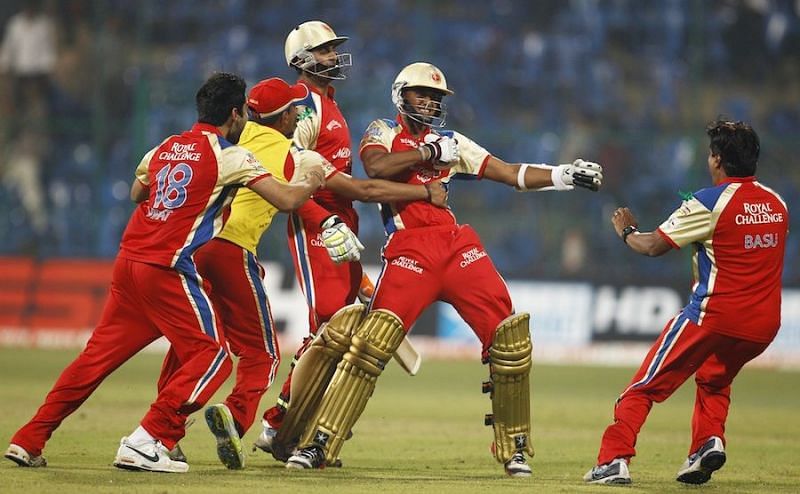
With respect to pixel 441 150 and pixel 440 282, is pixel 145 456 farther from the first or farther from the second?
pixel 441 150

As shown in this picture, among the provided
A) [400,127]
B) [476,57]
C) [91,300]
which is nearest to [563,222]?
[476,57]

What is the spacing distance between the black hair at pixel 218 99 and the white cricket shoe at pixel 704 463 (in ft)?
10.9

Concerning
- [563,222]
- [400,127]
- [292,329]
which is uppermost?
[400,127]

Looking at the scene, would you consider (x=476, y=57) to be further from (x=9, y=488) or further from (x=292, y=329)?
(x=9, y=488)

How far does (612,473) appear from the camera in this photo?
727cm

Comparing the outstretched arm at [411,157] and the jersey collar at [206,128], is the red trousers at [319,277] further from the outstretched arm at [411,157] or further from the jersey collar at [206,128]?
the jersey collar at [206,128]

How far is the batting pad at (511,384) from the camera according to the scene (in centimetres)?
769

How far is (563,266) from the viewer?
1781 centimetres

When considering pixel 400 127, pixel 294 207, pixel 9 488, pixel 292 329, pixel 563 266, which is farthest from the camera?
pixel 563 266

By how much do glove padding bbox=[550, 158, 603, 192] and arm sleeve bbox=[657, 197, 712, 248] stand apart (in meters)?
0.60

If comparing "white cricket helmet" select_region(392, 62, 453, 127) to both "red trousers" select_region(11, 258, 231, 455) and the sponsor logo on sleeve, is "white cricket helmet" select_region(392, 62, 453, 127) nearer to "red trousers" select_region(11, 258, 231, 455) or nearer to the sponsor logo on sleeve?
the sponsor logo on sleeve

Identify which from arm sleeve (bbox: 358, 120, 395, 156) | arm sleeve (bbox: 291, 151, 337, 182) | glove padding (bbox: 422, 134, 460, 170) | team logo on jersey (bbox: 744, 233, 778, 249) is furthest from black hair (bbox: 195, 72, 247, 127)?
team logo on jersey (bbox: 744, 233, 778, 249)

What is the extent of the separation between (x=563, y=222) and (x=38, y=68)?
28.5ft

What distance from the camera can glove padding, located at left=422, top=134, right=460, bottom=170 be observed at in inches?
307
